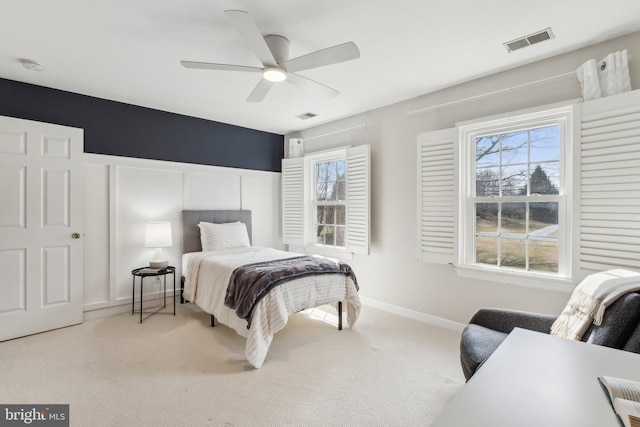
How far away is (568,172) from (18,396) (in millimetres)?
4542

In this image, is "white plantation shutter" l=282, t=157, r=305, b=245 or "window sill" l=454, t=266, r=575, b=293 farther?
"white plantation shutter" l=282, t=157, r=305, b=245

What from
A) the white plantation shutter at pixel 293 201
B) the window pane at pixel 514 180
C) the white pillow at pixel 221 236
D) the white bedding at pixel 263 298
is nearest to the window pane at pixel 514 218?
the window pane at pixel 514 180

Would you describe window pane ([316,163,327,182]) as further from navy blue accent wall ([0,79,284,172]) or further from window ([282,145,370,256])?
navy blue accent wall ([0,79,284,172])

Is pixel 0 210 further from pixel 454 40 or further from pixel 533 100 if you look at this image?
pixel 533 100

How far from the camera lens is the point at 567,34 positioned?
233 cm

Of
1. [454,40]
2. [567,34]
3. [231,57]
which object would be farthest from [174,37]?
[567,34]

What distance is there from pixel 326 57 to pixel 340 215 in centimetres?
271

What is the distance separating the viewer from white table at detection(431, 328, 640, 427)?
70 cm

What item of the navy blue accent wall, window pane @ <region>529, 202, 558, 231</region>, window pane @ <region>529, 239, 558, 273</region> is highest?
the navy blue accent wall

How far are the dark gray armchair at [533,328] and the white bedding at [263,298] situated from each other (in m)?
1.37

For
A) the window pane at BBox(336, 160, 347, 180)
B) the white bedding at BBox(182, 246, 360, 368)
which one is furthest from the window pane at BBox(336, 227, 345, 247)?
the white bedding at BBox(182, 246, 360, 368)

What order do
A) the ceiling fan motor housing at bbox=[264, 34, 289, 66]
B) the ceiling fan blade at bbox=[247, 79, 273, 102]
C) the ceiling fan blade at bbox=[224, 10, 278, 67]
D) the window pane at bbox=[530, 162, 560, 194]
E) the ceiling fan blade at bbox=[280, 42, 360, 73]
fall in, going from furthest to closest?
the window pane at bbox=[530, 162, 560, 194] < the ceiling fan blade at bbox=[247, 79, 273, 102] < the ceiling fan motor housing at bbox=[264, 34, 289, 66] < the ceiling fan blade at bbox=[280, 42, 360, 73] < the ceiling fan blade at bbox=[224, 10, 278, 67]

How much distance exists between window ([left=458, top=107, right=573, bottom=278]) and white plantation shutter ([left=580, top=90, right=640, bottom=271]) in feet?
0.61

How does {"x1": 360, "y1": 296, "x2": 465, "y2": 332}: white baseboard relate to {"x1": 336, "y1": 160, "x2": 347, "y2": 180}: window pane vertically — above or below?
below
